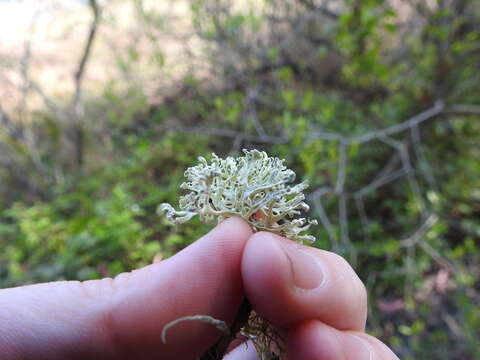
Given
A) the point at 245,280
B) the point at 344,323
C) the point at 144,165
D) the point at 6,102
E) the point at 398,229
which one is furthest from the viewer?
the point at 6,102

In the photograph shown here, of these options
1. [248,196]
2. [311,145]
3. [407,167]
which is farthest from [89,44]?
[248,196]

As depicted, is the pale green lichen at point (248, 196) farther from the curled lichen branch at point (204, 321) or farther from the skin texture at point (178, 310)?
the curled lichen branch at point (204, 321)

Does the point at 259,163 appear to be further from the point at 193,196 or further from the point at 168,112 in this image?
the point at 168,112

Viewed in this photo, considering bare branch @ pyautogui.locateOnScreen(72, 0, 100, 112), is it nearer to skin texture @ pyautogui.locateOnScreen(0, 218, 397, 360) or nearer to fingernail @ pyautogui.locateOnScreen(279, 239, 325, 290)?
skin texture @ pyautogui.locateOnScreen(0, 218, 397, 360)

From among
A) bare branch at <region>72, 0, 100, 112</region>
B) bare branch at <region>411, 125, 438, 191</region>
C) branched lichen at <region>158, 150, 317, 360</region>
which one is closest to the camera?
branched lichen at <region>158, 150, 317, 360</region>

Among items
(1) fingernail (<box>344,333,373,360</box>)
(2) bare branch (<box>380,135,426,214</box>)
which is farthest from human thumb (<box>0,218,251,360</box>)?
(2) bare branch (<box>380,135,426,214</box>)

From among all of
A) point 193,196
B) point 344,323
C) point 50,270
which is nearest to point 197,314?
point 193,196

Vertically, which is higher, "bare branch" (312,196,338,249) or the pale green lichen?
the pale green lichen

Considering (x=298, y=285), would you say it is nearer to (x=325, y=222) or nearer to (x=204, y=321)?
(x=204, y=321)
